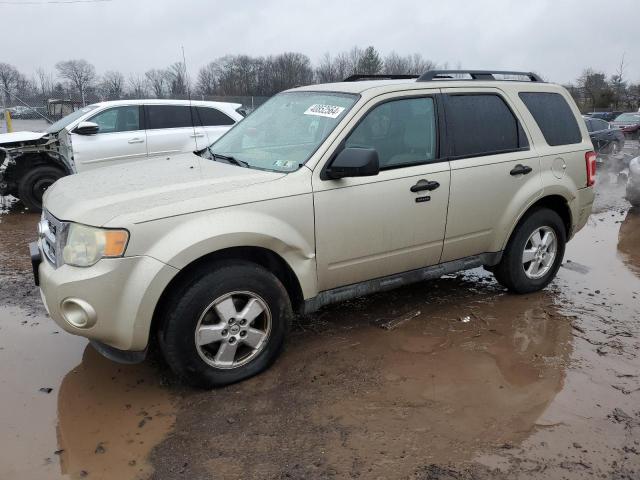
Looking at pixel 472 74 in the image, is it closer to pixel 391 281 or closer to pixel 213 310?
pixel 391 281

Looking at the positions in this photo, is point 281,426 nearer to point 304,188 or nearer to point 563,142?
point 304,188

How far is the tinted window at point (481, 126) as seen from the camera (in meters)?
4.23

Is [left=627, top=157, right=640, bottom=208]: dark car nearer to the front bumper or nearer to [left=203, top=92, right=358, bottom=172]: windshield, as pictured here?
[left=203, top=92, right=358, bottom=172]: windshield

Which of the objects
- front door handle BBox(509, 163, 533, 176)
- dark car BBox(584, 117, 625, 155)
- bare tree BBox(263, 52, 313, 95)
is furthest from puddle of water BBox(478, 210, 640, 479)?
bare tree BBox(263, 52, 313, 95)

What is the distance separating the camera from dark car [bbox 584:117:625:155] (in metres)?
15.5

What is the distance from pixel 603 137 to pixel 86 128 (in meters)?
14.0

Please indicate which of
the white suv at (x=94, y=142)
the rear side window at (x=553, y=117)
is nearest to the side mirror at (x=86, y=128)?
the white suv at (x=94, y=142)

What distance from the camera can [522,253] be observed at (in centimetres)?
477

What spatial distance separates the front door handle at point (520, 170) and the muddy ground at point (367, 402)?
1190 millimetres

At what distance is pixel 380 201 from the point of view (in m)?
3.75

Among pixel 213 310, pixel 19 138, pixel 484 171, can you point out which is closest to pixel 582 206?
pixel 484 171

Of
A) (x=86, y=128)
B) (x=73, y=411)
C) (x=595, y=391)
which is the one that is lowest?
(x=595, y=391)

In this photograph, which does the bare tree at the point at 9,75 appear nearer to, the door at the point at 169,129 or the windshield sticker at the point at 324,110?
the door at the point at 169,129

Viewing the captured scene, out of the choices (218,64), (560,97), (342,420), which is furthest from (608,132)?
(218,64)
